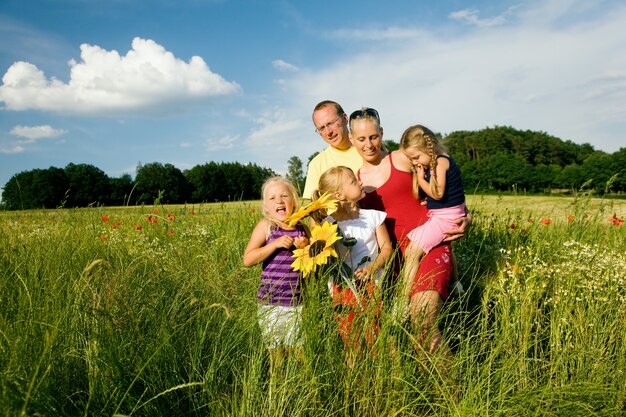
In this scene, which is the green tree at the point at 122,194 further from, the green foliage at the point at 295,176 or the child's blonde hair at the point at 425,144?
the child's blonde hair at the point at 425,144

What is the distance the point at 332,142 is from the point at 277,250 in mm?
1845

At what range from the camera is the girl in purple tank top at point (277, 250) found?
8.94ft

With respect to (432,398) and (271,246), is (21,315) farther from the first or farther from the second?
(432,398)

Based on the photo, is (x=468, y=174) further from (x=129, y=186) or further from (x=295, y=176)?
(x=295, y=176)

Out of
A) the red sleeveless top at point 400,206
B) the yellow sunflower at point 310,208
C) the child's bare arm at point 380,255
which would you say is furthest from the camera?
the red sleeveless top at point 400,206

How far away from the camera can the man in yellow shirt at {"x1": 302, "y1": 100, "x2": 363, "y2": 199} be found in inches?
174

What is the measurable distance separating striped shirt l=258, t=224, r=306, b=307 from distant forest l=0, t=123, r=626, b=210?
1632 mm

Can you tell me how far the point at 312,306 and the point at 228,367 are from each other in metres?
0.50

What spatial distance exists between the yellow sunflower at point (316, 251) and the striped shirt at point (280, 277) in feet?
0.87

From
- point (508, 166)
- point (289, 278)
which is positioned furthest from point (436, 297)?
point (508, 166)

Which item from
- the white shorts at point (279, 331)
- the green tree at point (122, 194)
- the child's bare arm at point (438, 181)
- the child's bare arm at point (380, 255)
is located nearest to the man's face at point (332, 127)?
the child's bare arm at point (438, 181)

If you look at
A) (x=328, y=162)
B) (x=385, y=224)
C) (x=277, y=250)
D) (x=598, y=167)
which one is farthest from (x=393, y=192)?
(x=598, y=167)

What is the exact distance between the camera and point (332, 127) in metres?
4.42

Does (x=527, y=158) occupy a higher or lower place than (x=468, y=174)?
higher
